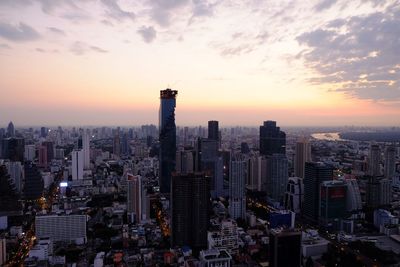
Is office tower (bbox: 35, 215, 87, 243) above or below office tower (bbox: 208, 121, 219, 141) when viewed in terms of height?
below

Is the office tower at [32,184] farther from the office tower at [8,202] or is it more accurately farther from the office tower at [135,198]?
the office tower at [135,198]

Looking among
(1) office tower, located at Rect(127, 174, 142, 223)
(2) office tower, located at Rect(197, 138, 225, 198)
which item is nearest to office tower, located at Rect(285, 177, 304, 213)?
(2) office tower, located at Rect(197, 138, 225, 198)

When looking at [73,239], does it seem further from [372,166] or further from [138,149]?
[138,149]

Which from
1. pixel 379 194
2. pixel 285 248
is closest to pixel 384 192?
pixel 379 194

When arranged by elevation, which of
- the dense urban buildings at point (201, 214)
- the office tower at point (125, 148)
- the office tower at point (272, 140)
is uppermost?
the office tower at point (272, 140)

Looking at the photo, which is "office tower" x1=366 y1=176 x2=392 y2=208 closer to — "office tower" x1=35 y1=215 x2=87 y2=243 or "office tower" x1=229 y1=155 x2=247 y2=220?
"office tower" x1=229 y1=155 x2=247 y2=220

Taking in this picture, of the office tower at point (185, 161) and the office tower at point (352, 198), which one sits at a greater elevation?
the office tower at point (185, 161)

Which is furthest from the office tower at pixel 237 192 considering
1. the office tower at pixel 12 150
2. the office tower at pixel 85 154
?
the office tower at pixel 12 150
